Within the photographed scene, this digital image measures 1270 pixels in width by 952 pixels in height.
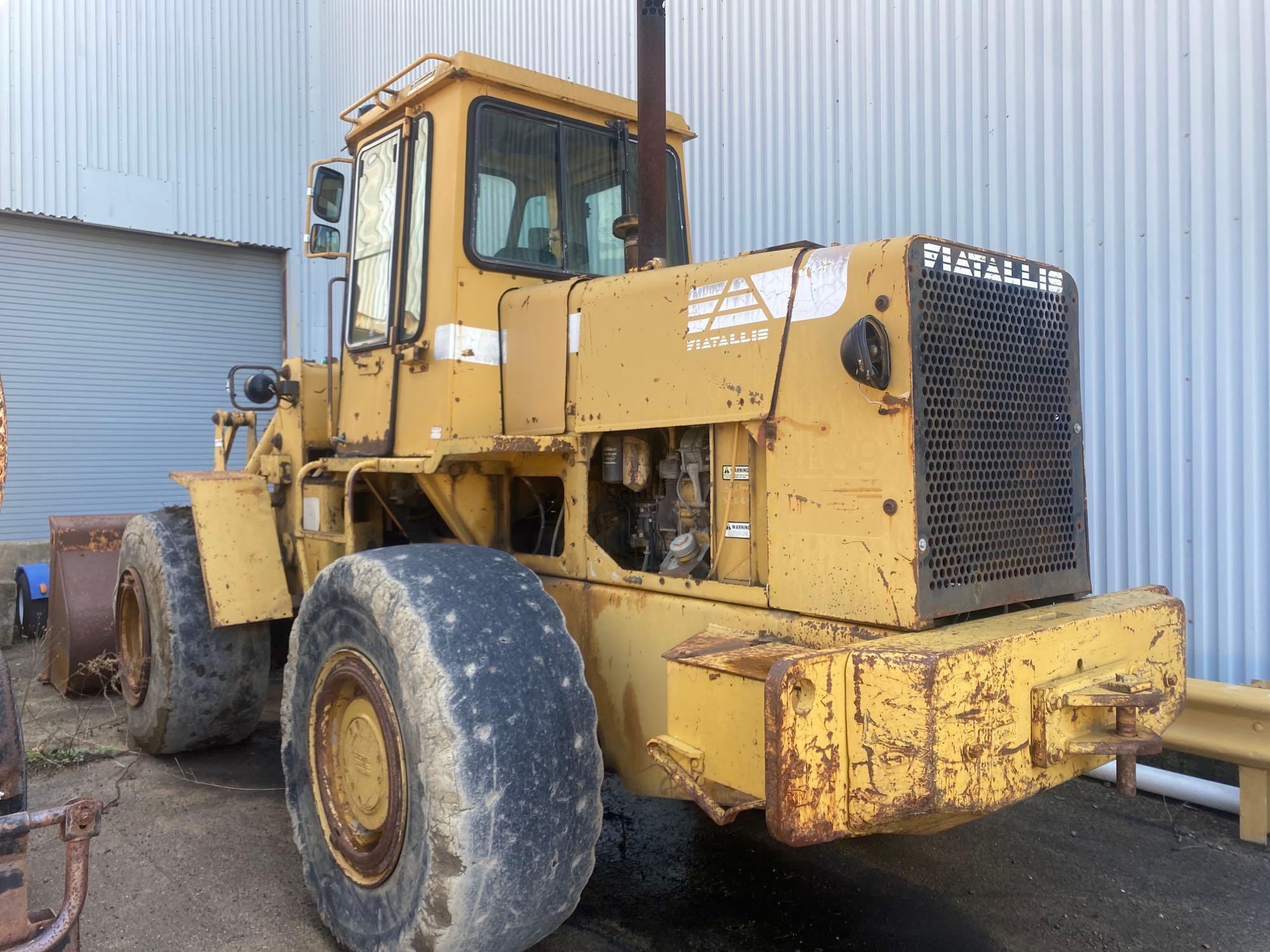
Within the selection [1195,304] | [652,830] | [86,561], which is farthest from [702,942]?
[86,561]

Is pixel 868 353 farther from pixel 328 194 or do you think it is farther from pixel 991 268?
pixel 328 194

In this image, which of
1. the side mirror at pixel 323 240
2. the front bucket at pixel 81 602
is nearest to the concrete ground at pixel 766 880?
the front bucket at pixel 81 602

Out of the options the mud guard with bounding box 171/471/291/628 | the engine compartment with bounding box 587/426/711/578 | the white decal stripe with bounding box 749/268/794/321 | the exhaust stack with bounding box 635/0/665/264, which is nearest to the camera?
the white decal stripe with bounding box 749/268/794/321

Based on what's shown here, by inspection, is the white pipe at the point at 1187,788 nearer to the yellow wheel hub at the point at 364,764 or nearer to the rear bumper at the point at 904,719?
the rear bumper at the point at 904,719

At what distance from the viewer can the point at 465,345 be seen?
148 inches

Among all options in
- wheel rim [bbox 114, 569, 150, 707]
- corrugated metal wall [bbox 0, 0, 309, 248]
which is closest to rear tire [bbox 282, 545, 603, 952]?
wheel rim [bbox 114, 569, 150, 707]

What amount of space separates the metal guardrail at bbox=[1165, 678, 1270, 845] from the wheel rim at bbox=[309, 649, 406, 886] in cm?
320

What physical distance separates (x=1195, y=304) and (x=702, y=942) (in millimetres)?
3843

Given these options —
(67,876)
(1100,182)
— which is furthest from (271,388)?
(1100,182)

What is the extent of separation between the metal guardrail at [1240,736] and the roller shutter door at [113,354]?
31.6 ft

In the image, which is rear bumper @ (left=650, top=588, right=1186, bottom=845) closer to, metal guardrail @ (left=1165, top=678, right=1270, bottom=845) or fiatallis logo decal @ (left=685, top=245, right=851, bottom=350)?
fiatallis logo decal @ (left=685, top=245, right=851, bottom=350)

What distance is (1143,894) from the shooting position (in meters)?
3.67

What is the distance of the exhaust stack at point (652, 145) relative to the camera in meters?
3.72

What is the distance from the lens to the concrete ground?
3.30 m
